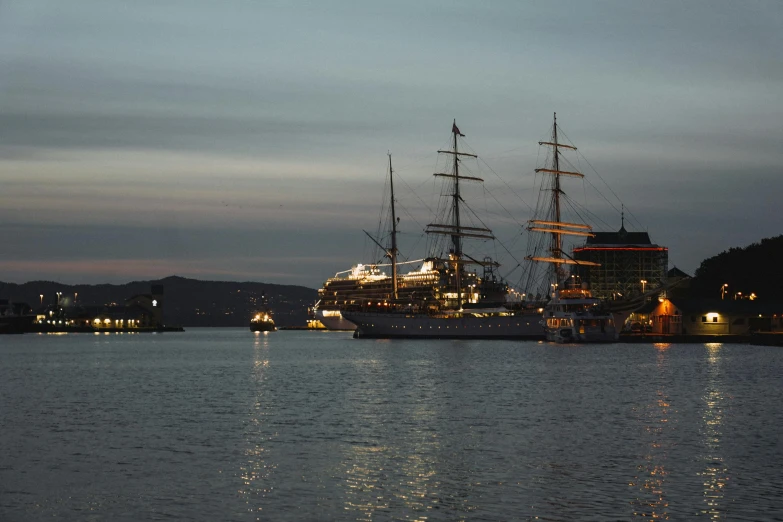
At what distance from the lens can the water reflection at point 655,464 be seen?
21.5m

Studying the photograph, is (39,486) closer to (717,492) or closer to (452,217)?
(717,492)

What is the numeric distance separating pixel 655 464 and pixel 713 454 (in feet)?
9.07

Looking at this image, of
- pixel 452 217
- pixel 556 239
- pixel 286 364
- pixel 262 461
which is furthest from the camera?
pixel 452 217

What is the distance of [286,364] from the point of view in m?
84.8

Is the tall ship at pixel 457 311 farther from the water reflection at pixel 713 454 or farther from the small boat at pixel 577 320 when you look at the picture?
the water reflection at pixel 713 454

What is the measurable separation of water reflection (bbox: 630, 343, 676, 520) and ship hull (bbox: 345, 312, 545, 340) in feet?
307

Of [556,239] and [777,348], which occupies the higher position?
[556,239]

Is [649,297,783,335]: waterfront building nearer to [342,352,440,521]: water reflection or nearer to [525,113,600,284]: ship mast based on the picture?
[525,113,600,284]: ship mast

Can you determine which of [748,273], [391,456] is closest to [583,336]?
[748,273]

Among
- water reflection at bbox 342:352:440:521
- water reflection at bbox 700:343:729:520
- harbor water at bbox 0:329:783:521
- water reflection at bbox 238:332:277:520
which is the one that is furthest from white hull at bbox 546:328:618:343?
water reflection at bbox 238:332:277:520

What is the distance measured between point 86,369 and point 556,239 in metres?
84.2

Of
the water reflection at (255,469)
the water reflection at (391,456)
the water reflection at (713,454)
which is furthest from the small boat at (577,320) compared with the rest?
the water reflection at (255,469)

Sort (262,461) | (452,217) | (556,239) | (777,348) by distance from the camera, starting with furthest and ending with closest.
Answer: (452,217)
(556,239)
(777,348)
(262,461)

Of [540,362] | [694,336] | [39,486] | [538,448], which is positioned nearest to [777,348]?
[694,336]
